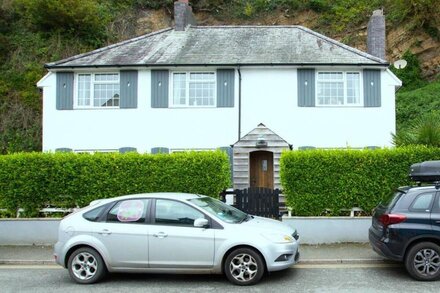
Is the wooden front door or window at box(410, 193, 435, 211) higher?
the wooden front door

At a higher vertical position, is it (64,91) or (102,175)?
(64,91)

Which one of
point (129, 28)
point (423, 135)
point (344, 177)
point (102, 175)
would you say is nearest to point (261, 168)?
point (344, 177)

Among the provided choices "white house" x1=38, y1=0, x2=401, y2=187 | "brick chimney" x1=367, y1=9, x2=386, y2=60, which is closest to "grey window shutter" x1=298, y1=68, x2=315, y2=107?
"white house" x1=38, y1=0, x2=401, y2=187

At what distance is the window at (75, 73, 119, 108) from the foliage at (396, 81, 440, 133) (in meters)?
13.5

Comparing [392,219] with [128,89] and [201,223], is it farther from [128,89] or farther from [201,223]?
[128,89]

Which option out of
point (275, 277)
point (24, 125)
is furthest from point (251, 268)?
point (24, 125)

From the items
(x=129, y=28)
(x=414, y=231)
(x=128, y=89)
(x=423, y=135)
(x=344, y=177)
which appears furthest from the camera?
(x=129, y=28)

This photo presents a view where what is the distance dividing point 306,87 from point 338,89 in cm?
127

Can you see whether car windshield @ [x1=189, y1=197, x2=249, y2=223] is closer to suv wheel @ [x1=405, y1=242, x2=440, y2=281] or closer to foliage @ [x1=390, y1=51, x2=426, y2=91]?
suv wheel @ [x1=405, y1=242, x2=440, y2=281]

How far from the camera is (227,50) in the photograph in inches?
691

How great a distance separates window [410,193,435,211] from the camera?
25.3 ft

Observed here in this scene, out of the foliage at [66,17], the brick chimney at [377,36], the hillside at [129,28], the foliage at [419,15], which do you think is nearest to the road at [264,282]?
the brick chimney at [377,36]

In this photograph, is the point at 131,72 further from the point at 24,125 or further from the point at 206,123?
the point at 24,125

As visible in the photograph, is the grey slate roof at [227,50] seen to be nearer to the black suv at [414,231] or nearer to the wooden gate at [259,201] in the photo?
the wooden gate at [259,201]
